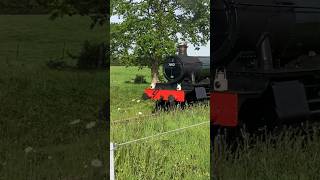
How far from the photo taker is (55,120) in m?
4.64

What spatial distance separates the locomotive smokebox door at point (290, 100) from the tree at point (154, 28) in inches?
78.1

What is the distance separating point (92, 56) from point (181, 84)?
8.55ft

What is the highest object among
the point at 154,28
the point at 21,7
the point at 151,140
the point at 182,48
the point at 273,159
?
the point at 21,7

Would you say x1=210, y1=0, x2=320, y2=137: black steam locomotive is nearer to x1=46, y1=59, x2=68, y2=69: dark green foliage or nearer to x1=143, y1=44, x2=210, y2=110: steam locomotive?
x1=143, y1=44, x2=210, y2=110: steam locomotive

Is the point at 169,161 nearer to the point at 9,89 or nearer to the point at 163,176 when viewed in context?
the point at 163,176

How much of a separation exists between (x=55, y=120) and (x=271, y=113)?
281 centimetres

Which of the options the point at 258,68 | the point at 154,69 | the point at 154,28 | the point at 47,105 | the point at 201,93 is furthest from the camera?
the point at 258,68

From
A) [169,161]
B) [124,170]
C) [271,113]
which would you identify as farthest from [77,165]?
[271,113]

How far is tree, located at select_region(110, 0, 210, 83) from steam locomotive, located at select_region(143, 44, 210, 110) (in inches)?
5.4

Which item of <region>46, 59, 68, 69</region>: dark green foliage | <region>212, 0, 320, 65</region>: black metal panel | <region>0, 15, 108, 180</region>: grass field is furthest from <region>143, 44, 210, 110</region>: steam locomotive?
<region>46, 59, 68, 69</region>: dark green foliage

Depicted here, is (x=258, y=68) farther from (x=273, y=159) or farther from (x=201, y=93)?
(x=273, y=159)

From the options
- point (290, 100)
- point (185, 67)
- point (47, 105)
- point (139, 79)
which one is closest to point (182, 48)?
point (139, 79)

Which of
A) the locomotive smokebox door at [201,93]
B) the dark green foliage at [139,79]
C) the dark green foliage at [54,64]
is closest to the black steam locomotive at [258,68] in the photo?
the locomotive smokebox door at [201,93]

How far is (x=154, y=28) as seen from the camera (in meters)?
3.86
